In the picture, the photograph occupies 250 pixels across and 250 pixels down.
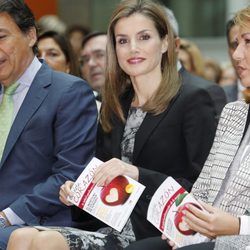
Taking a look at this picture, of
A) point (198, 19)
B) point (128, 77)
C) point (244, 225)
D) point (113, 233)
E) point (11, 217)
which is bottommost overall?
point (198, 19)

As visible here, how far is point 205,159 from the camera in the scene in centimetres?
426

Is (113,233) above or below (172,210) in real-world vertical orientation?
below

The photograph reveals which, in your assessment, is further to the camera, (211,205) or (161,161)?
(161,161)

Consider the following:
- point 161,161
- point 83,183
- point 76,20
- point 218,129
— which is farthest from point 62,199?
point 76,20

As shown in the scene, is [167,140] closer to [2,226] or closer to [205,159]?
[205,159]

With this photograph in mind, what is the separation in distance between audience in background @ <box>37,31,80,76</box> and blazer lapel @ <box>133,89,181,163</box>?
1753 millimetres

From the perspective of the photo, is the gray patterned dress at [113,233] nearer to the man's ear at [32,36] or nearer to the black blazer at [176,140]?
the black blazer at [176,140]

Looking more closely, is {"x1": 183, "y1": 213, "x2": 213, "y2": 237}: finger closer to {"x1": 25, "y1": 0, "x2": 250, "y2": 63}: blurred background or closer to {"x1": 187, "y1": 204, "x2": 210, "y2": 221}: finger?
{"x1": 187, "y1": 204, "x2": 210, "y2": 221}: finger

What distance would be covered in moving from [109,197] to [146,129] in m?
0.64

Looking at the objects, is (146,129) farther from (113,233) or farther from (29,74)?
(29,74)

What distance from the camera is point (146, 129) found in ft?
14.1

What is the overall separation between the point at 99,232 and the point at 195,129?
0.75 meters

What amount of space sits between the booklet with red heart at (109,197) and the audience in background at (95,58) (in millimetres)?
2926

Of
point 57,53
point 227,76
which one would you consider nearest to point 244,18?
point 57,53
